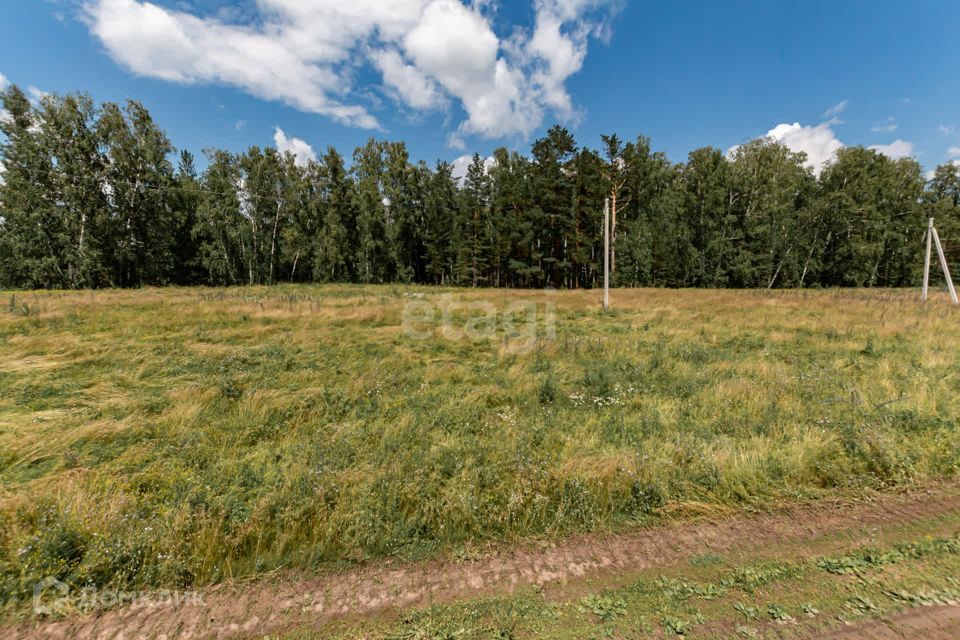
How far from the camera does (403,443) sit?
4922 mm

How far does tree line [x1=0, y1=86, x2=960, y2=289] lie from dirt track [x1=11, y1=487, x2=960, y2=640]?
37238 millimetres

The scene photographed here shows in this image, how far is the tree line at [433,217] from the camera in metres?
32.5

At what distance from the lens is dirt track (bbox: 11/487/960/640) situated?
250 centimetres

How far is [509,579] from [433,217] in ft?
165

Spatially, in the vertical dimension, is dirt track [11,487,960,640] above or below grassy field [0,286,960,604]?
below

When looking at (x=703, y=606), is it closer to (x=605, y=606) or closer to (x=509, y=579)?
(x=605, y=606)

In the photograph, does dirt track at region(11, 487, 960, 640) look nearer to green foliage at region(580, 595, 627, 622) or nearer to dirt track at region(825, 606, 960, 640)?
dirt track at region(825, 606, 960, 640)

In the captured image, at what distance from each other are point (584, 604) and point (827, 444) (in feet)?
13.8

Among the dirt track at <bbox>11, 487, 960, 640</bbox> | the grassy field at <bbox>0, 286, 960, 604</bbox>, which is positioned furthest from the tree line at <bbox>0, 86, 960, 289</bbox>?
the dirt track at <bbox>11, 487, 960, 640</bbox>

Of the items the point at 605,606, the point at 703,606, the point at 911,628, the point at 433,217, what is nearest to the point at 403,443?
the point at 605,606

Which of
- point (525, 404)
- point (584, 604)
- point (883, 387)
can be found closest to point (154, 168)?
point (525, 404)

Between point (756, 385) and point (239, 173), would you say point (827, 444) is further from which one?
point (239, 173)

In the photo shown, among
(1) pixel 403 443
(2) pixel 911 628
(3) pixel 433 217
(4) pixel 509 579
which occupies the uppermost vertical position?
(3) pixel 433 217

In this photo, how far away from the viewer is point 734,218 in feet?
125
